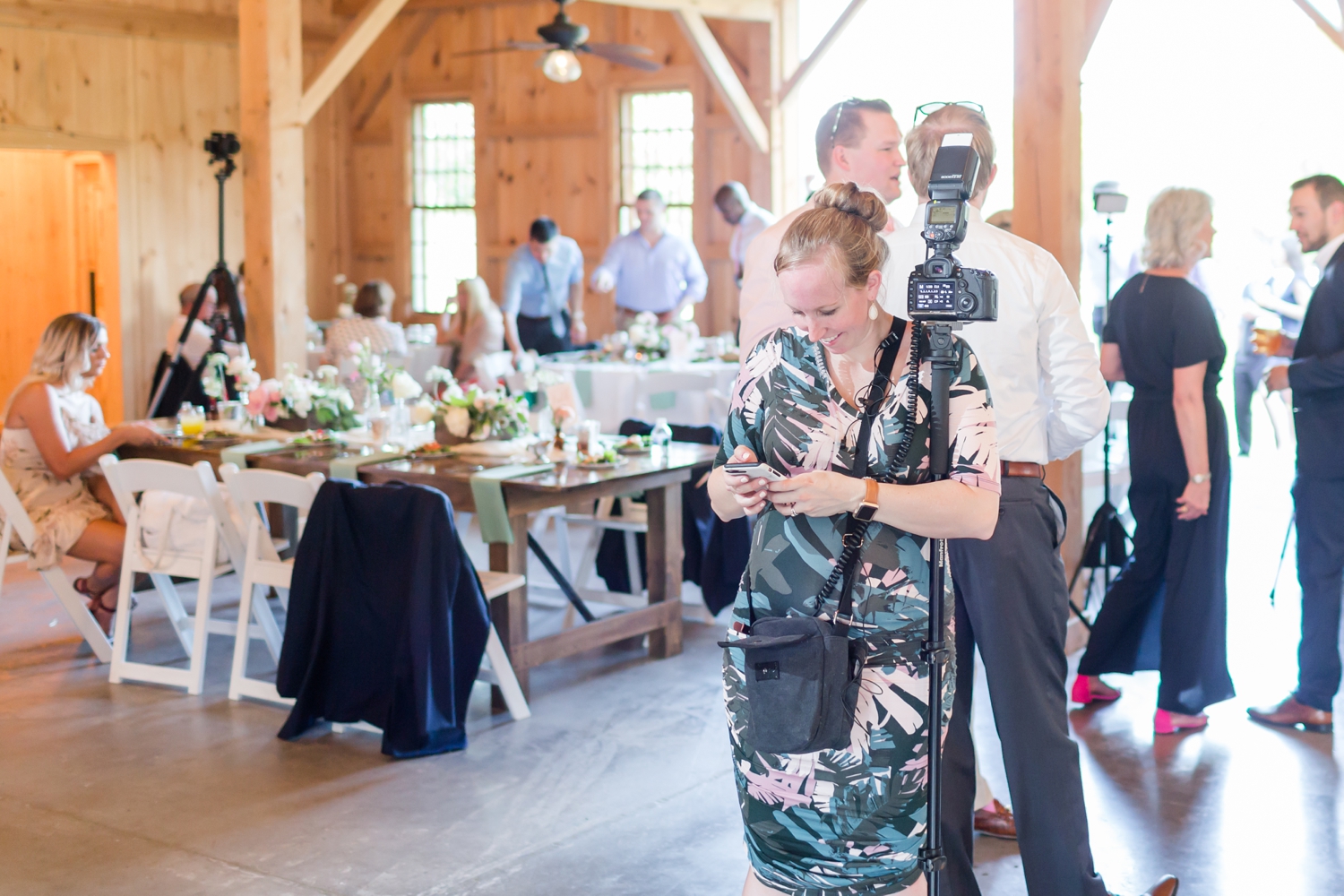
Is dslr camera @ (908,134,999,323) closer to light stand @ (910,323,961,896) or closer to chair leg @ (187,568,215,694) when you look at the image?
light stand @ (910,323,961,896)

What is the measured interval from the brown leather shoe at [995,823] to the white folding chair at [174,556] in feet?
8.86

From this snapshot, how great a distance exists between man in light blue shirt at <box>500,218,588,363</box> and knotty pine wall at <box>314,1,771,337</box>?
1.60 metres

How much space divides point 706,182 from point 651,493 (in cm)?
653

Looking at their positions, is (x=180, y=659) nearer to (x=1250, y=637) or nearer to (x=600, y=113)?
(x=1250, y=637)

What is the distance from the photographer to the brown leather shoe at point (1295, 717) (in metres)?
4.12

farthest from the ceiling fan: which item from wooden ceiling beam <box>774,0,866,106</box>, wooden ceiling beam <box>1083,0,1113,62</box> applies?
wooden ceiling beam <box>1083,0,1113,62</box>

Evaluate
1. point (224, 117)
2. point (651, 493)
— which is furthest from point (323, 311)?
point (651, 493)

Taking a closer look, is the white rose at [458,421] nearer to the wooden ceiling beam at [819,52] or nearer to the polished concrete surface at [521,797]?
the polished concrete surface at [521,797]

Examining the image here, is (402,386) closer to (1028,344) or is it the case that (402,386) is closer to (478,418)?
(478,418)

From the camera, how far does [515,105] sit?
12.1 meters

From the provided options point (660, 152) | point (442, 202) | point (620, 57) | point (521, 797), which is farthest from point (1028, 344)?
point (442, 202)

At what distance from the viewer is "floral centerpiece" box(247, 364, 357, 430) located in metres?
5.66

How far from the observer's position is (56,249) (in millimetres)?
11148

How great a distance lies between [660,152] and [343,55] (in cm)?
426
